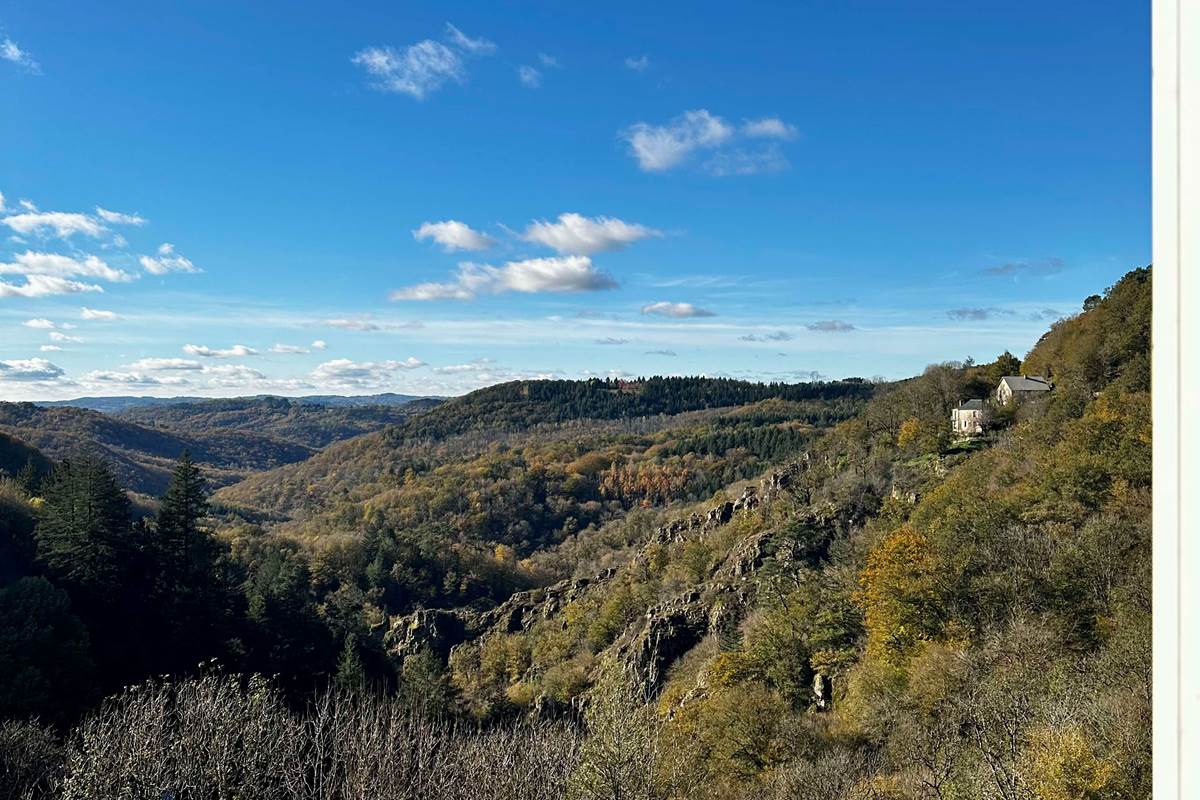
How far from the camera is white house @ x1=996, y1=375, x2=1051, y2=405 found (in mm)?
59381

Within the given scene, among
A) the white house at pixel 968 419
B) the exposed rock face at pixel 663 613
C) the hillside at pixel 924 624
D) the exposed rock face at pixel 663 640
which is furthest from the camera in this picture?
the white house at pixel 968 419

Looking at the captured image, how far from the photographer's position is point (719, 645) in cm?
4691

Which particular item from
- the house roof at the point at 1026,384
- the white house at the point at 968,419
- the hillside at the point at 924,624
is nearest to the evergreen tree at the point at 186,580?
the hillside at the point at 924,624

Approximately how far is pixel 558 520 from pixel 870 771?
12951 cm

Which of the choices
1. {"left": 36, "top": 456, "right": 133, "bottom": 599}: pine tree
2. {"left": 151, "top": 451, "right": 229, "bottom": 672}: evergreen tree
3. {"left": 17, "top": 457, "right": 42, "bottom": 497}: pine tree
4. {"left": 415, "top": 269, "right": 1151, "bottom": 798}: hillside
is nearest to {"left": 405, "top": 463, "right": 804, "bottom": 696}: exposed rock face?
{"left": 415, "top": 269, "right": 1151, "bottom": 798}: hillside

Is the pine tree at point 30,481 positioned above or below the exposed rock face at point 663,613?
above

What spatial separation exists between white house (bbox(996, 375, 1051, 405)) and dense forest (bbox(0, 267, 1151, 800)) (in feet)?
6.82

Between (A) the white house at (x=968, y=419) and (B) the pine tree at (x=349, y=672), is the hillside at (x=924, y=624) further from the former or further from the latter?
(B) the pine tree at (x=349, y=672)

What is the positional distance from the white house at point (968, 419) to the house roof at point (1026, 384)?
2939mm

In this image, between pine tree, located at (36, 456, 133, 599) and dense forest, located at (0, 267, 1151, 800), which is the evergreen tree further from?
pine tree, located at (36, 456, 133, 599)

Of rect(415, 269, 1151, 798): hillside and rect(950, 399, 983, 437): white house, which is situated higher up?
rect(950, 399, 983, 437): white house

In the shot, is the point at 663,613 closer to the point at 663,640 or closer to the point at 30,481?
the point at 663,640

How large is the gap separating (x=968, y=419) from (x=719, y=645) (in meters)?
33.4

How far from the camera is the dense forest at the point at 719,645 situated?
16.7 m
